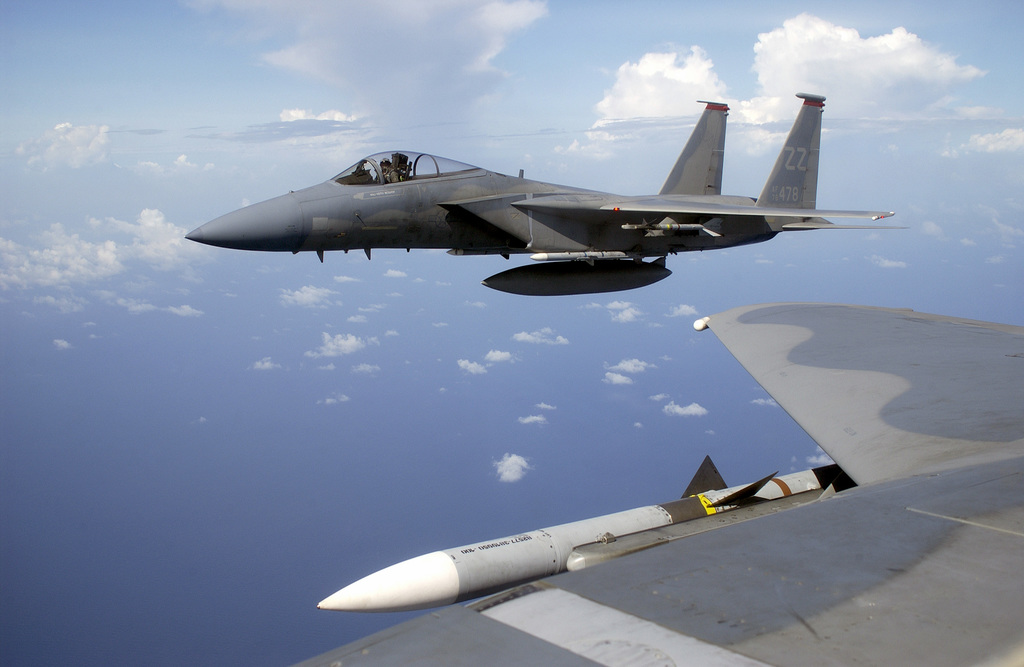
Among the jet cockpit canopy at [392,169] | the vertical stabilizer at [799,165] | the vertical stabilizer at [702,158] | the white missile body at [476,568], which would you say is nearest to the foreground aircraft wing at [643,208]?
the jet cockpit canopy at [392,169]

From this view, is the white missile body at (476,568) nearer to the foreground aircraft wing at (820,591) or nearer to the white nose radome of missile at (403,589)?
the white nose radome of missile at (403,589)

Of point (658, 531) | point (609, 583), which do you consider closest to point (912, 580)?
point (609, 583)

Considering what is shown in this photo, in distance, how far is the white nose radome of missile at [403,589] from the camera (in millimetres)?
5754

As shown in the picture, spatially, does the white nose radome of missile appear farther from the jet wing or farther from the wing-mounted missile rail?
the jet wing

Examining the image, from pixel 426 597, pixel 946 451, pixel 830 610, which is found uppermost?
pixel 830 610

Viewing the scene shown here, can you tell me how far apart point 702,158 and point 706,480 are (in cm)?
1222

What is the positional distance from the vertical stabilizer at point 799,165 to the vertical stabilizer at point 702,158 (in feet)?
4.71

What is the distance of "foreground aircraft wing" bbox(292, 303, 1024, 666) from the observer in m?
2.43

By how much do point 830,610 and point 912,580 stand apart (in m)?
0.58

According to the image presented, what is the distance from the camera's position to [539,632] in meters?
2.50

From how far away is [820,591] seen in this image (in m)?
3.03

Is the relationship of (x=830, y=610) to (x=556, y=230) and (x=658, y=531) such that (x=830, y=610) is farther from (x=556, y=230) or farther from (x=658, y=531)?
(x=556, y=230)

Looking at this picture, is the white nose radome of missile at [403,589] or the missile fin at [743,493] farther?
the missile fin at [743,493]

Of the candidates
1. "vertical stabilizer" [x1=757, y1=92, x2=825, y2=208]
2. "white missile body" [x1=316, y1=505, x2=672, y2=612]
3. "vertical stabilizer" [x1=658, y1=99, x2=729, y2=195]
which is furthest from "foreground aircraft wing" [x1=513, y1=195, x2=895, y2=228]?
"white missile body" [x1=316, y1=505, x2=672, y2=612]
